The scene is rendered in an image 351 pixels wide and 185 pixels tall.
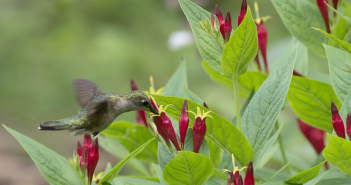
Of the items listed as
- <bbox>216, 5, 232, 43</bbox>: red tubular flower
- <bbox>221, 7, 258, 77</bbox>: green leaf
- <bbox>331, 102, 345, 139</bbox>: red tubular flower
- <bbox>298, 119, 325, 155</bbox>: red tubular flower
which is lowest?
<bbox>298, 119, 325, 155</bbox>: red tubular flower

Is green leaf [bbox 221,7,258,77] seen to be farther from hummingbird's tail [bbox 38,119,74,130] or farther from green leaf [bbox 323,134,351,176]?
hummingbird's tail [bbox 38,119,74,130]

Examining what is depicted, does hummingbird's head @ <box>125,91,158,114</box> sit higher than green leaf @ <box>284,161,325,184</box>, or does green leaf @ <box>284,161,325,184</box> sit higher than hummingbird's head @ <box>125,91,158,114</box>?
hummingbird's head @ <box>125,91,158,114</box>

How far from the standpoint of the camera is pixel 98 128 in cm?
106

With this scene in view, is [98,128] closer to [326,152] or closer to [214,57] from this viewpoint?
[214,57]

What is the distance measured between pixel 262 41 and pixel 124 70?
10.1 ft

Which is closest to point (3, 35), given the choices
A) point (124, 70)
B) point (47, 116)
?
point (47, 116)

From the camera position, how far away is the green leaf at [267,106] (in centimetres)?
80

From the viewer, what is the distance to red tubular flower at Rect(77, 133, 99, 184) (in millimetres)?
905

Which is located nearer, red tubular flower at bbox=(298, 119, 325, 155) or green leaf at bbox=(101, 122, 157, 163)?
green leaf at bbox=(101, 122, 157, 163)

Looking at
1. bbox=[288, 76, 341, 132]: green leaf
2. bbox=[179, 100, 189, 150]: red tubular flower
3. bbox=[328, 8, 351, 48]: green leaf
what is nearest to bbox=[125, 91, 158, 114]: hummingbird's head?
bbox=[179, 100, 189, 150]: red tubular flower

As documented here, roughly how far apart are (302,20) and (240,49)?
0.33 m

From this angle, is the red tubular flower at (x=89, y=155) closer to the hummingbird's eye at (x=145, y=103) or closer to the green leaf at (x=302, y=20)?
the hummingbird's eye at (x=145, y=103)

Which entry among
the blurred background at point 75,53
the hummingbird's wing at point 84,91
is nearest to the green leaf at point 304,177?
the hummingbird's wing at point 84,91

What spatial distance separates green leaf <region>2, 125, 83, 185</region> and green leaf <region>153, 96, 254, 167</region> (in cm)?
29
